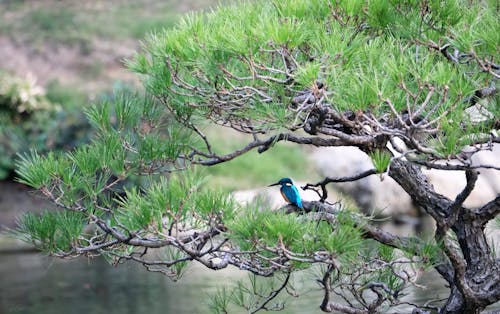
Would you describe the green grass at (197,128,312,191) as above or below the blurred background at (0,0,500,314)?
below

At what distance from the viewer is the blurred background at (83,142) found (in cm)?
503

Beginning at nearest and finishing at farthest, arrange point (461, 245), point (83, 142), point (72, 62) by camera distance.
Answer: point (461, 245)
point (83, 142)
point (72, 62)

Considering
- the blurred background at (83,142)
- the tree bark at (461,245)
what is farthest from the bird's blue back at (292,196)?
the tree bark at (461,245)

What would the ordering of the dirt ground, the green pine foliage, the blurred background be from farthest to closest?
the dirt ground < the blurred background < the green pine foliage

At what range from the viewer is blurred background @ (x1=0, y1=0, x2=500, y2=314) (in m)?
5.03

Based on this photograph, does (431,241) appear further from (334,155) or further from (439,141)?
(334,155)

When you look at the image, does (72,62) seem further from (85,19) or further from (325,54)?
(325,54)

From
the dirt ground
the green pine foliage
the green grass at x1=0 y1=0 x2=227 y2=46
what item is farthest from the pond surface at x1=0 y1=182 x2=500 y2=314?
the green grass at x1=0 y1=0 x2=227 y2=46

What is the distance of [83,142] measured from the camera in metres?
7.77

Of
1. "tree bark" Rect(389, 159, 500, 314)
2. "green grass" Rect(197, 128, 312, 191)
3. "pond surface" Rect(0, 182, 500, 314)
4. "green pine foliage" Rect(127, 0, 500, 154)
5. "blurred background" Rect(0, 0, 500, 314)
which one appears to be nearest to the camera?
"green pine foliage" Rect(127, 0, 500, 154)

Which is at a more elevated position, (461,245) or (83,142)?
(461,245)

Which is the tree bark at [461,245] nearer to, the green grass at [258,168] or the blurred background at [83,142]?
the blurred background at [83,142]

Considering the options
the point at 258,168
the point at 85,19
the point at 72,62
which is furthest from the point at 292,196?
the point at 85,19

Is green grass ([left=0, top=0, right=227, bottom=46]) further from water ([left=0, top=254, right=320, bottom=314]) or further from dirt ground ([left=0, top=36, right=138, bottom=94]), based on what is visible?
water ([left=0, top=254, right=320, bottom=314])
